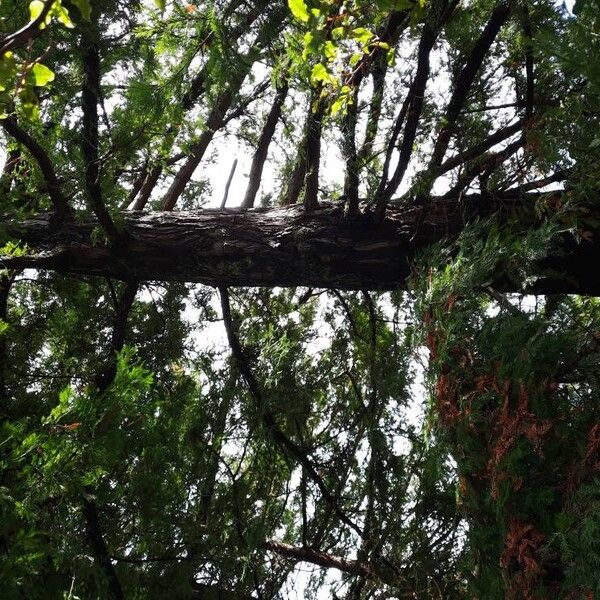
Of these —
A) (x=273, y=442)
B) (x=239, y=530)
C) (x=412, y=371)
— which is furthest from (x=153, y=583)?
(x=412, y=371)

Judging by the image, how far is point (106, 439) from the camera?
251 cm

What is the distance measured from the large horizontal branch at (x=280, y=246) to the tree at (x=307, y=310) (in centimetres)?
1

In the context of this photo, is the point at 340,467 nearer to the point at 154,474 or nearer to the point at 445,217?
the point at 154,474

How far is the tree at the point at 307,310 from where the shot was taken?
1.93 meters

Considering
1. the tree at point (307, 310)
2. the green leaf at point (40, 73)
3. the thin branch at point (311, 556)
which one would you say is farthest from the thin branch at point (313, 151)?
the thin branch at point (311, 556)

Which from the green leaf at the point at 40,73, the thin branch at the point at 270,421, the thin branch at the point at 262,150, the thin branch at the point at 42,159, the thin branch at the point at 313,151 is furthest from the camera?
the thin branch at the point at 262,150

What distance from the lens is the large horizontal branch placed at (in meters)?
2.69

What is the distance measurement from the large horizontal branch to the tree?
1cm

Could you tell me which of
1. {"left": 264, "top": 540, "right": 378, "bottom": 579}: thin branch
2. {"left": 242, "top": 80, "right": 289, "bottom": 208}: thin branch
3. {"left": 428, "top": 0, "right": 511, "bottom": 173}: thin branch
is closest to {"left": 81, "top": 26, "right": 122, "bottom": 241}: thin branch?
{"left": 242, "top": 80, "right": 289, "bottom": 208}: thin branch

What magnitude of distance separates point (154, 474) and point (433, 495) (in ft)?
4.20

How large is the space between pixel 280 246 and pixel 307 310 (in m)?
1.28

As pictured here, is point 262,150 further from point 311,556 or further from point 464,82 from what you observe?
point 311,556

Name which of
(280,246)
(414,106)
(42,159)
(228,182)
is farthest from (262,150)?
(414,106)

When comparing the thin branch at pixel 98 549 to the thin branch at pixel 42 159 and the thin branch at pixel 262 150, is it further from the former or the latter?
the thin branch at pixel 262 150
